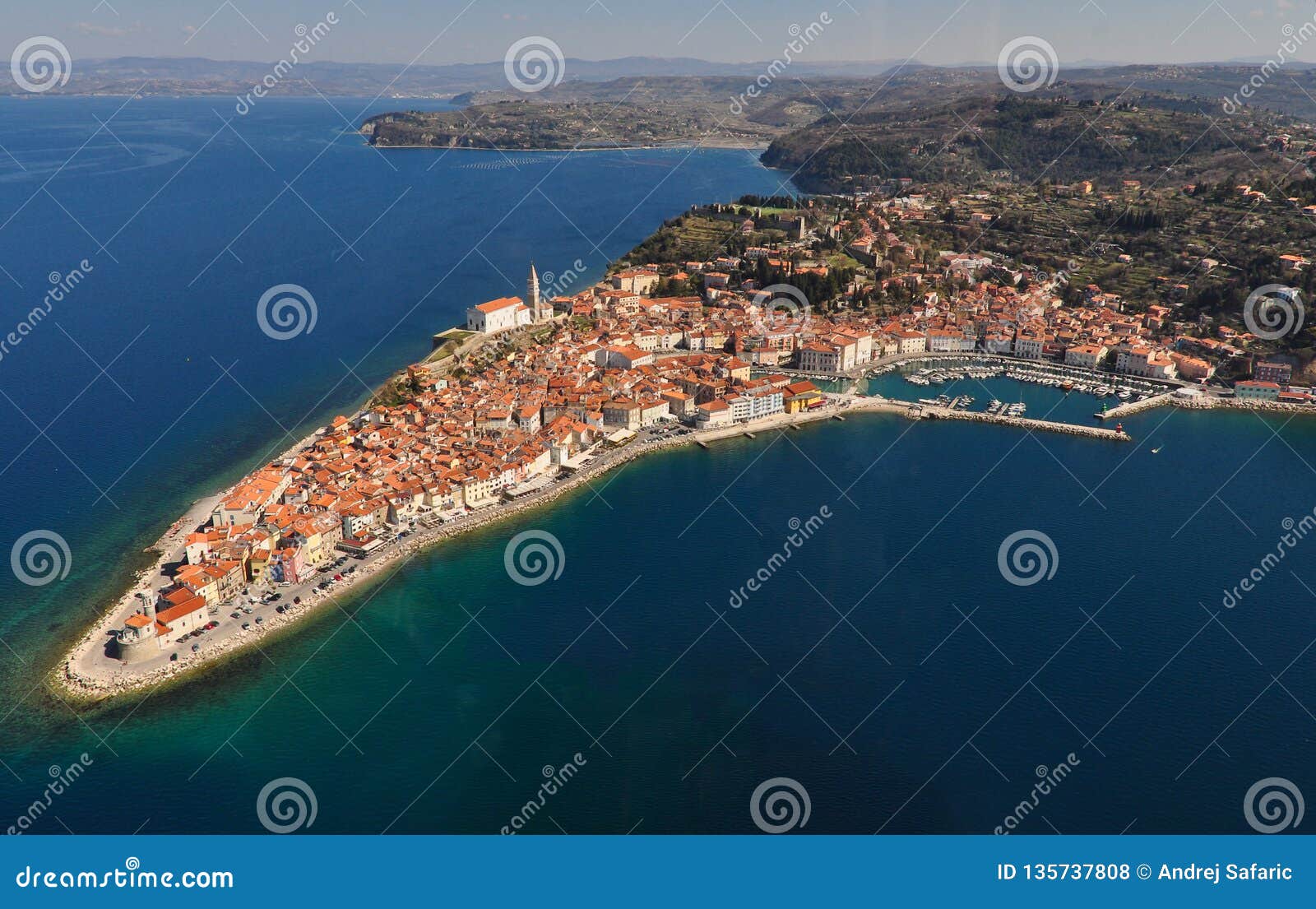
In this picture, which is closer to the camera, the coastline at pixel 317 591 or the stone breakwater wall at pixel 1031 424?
the coastline at pixel 317 591

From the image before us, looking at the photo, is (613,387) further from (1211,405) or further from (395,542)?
(1211,405)

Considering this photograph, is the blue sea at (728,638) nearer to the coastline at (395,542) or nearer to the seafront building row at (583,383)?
the coastline at (395,542)

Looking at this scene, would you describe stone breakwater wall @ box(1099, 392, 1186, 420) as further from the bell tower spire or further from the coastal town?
the bell tower spire

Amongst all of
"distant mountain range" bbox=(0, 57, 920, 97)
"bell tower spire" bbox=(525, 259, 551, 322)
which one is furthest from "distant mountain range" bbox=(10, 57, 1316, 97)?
"bell tower spire" bbox=(525, 259, 551, 322)

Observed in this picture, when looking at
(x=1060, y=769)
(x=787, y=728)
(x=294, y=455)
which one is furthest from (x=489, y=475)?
(x=1060, y=769)

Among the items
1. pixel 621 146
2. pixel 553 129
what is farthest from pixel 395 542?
pixel 553 129

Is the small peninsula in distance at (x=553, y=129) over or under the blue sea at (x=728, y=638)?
over

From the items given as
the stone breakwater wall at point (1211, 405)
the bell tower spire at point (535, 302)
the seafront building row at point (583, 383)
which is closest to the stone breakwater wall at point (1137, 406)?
the stone breakwater wall at point (1211, 405)
